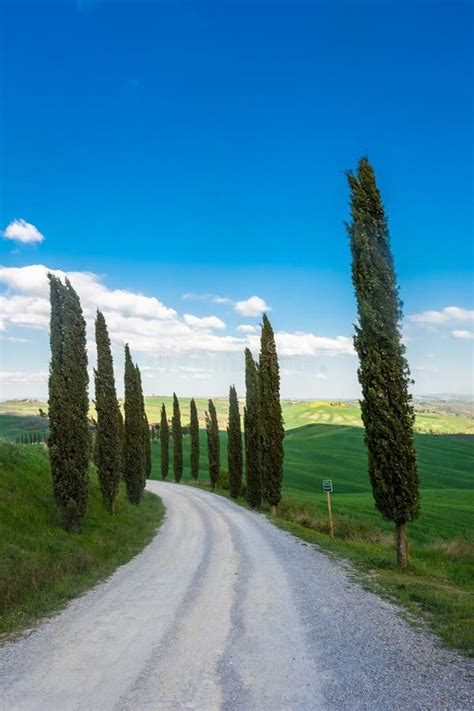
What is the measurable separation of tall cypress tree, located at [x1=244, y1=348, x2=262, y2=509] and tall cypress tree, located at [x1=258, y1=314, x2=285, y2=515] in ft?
11.4

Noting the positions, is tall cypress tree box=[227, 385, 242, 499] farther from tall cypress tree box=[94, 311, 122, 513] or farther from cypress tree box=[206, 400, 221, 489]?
tall cypress tree box=[94, 311, 122, 513]

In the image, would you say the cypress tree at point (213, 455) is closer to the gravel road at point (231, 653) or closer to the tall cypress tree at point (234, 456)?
the tall cypress tree at point (234, 456)

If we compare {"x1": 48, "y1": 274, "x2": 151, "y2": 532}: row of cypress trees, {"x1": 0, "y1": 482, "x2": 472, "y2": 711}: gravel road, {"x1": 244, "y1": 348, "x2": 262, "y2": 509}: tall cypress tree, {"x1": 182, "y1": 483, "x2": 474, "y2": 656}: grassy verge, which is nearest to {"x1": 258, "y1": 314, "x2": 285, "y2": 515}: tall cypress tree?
{"x1": 182, "y1": 483, "x2": 474, "y2": 656}: grassy verge

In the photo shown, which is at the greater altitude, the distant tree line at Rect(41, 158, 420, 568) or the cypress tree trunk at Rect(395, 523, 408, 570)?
the distant tree line at Rect(41, 158, 420, 568)

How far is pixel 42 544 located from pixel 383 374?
518 inches

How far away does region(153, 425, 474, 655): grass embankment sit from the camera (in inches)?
413

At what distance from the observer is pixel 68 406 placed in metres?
19.0

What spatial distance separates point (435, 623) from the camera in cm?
913

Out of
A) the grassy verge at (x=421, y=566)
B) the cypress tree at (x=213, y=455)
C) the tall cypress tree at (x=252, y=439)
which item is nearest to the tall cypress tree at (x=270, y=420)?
the grassy verge at (x=421, y=566)

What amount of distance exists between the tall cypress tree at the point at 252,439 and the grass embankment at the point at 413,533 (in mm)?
2837

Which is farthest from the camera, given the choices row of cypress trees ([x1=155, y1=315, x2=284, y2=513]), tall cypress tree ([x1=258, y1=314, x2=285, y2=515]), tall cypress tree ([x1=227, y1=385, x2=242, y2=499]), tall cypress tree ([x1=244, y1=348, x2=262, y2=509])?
tall cypress tree ([x1=227, y1=385, x2=242, y2=499])

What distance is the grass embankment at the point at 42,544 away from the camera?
11125 mm

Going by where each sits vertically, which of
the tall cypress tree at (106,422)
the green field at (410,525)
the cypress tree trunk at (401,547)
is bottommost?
the green field at (410,525)

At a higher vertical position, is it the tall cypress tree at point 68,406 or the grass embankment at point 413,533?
the tall cypress tree at point 68,406
